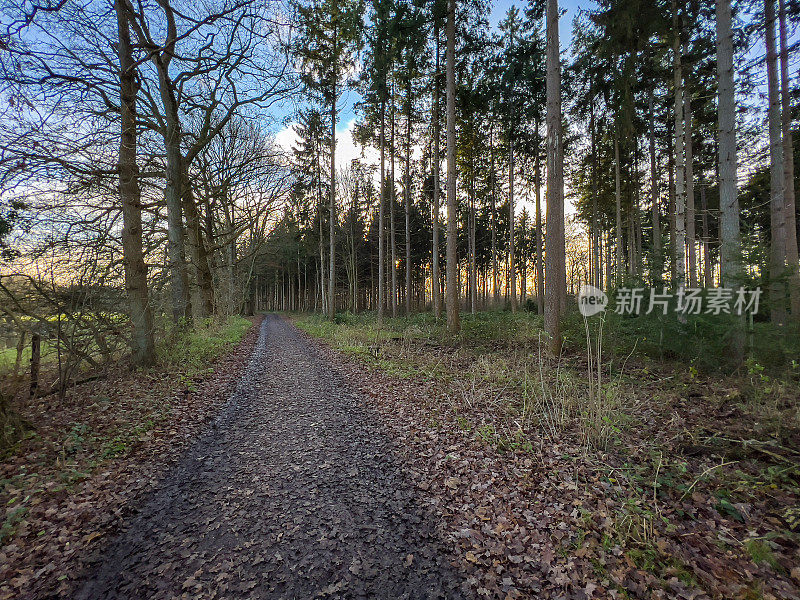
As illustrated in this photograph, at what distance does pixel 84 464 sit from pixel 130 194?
5752 millimetres

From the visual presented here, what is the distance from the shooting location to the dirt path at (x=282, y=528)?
Answer: 2.29 m

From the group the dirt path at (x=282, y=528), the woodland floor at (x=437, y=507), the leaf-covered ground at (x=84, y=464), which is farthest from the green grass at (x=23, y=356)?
the dirt path at (x=282, y=528)

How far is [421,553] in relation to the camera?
8.52 feet

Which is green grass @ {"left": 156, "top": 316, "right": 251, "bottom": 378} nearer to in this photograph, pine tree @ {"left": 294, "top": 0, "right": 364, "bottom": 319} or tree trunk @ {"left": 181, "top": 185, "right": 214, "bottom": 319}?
tree trunk @ {"left": 181, "top": 185, "right": 214, "bottom": 319}

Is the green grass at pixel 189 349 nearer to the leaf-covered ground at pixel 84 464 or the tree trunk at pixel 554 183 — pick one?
the leaf-covered ground at pixel 84 464

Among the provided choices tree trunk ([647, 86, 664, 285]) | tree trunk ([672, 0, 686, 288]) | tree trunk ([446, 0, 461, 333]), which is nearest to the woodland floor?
tree trunk ([647, 86, 664, 285])

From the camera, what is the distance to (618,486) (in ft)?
10.4

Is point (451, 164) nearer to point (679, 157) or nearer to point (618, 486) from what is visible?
point (679, 157)

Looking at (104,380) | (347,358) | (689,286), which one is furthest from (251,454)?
(689,286)

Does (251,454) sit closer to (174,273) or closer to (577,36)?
(174,273)

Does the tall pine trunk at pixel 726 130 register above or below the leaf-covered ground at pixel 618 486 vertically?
above

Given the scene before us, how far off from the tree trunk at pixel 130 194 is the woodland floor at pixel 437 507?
2393mm

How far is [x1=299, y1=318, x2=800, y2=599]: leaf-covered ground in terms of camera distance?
7.38ft

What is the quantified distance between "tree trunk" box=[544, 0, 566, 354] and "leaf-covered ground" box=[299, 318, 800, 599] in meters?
2.52
